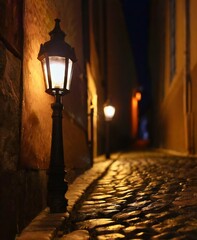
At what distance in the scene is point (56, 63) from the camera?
4.34 metres

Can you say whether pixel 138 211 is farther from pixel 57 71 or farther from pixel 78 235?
pixel 57 71

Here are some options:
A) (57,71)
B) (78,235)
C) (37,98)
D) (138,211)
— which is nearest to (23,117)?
(37,98)

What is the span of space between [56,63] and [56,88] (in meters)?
0.33

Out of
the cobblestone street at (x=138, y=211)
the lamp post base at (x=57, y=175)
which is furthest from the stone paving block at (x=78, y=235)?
the lamp post base at (x=57, y=175)

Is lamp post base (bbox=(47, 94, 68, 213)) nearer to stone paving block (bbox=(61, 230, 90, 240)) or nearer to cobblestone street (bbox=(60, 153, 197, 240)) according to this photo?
cobblestone street (bbox=(60, 153, 197, 240))

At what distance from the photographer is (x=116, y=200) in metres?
5.12

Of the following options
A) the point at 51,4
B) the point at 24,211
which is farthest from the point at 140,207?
the point at 51,4

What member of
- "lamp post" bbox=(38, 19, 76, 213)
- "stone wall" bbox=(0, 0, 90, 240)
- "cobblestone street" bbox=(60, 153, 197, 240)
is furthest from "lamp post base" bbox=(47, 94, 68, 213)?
"cobblestone street" bbox=(60, 153, 197, 240)

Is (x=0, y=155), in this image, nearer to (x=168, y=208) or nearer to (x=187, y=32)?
(x=168, y=208)

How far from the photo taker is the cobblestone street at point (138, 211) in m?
3.49

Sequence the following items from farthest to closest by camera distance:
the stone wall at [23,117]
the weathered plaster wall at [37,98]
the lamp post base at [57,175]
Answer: the lamp post base at [57,175], the weathered plaster wall at [37,98], the stone wall at [23,117]

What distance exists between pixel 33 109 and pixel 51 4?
2417mm

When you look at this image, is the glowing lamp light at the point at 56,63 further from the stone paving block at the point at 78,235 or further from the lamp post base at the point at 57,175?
the stone paving block at the point at 78,235

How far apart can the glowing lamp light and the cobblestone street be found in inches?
68.4
